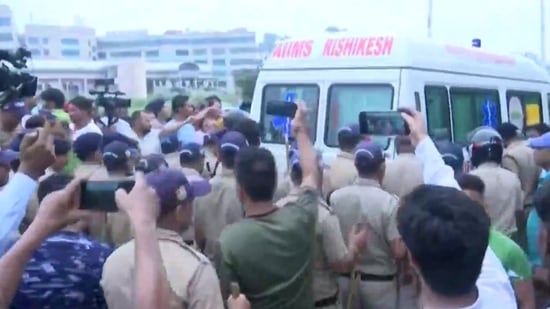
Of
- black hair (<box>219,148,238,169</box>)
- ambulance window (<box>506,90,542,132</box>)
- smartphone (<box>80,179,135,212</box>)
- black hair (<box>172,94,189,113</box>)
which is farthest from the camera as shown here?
ambulance window (<box>506,90,542,132</box>)

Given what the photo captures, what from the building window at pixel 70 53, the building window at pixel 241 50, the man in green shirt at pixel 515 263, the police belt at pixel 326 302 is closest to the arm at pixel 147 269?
the man in green shirt at pixel 515 263

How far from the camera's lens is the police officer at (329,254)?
4.49 metres

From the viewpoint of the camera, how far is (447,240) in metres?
2.22

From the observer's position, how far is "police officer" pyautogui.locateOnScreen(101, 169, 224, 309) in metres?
3.14

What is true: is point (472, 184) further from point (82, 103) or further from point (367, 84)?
point (82, 103)

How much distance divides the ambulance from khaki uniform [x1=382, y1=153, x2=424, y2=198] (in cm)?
134

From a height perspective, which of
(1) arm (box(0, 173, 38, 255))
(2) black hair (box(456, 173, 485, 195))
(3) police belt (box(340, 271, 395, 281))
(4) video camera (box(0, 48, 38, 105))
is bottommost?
(3) police belt (box(340, 271, 395, 281))

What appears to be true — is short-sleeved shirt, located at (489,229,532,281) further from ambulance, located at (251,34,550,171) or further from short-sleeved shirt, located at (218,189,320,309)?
ambulance, located at (251,34,550,171)

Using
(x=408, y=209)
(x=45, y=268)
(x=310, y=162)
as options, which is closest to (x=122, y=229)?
(x=310, y=162)

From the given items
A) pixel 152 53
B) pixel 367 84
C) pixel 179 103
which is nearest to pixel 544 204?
pixel 367 84

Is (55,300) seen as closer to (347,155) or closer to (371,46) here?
(347,155)

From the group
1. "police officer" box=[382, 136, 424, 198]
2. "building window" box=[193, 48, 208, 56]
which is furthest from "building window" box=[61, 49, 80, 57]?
"police officer" box=[382, 136, 424, 198]

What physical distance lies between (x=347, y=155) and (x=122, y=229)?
7.85ft

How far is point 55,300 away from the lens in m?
3.10
